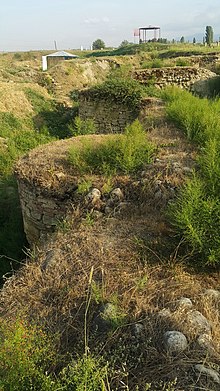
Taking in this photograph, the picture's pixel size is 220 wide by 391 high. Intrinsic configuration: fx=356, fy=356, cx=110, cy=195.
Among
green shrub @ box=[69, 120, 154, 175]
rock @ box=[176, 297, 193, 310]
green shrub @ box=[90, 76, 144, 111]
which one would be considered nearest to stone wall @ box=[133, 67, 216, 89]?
green shrub @ box=[90, 76, 144, 111]

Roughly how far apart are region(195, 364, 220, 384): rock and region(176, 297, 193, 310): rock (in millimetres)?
550

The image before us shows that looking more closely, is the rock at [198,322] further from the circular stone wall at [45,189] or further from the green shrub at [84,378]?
the circular stone wall at [45,189]

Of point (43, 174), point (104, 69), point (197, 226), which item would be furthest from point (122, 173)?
point (104, 69)

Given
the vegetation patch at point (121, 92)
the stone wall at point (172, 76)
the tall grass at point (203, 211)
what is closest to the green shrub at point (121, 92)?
the vegetation patch at point (121, 92)

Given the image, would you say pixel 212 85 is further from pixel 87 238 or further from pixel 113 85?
pixel 87 238

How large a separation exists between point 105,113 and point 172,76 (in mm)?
3411

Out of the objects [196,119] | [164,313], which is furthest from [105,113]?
[164,313]

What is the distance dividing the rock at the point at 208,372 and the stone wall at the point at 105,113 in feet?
30.7

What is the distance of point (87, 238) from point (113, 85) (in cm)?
878

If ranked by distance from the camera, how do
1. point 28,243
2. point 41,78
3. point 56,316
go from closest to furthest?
point 56,316, point 28,243, point 41,78

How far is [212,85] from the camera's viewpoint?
1285cm

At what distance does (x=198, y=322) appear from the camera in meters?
2.60

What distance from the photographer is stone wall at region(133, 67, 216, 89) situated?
13.3 metres

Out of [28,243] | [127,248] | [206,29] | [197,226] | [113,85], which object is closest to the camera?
[197,226]
